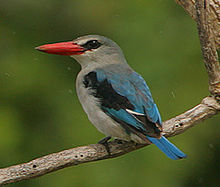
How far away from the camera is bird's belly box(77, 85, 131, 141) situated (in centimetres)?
379

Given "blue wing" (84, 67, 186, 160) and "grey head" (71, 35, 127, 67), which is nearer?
"blue wing" (84, 67, 186, 160)

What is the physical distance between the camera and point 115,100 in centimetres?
379

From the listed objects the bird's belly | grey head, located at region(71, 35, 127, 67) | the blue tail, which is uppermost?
grey head, located at region(71, 35, 127, 67)

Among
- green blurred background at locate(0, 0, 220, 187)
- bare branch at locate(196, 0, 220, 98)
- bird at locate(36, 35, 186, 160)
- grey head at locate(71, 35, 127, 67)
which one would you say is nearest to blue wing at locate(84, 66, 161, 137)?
bird at locate(36, 35, 186, 160)

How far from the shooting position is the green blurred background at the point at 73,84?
4906 millimetres

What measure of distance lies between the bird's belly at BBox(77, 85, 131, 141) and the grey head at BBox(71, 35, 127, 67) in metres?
0.40

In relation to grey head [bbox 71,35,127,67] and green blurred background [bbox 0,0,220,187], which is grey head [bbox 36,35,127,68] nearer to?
grey head [bbox 71,35,127,67]

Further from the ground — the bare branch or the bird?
the bare branch

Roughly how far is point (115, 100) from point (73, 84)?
1618mm

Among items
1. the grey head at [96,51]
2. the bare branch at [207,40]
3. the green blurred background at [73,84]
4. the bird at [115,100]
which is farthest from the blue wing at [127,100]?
the green blurred background at [73,84]

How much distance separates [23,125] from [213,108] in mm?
2020

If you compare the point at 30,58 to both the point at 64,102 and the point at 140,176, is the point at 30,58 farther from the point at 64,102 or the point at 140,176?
the point at 140,176

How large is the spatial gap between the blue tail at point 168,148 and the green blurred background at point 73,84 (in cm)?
130

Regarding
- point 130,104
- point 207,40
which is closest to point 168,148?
point 130,104
